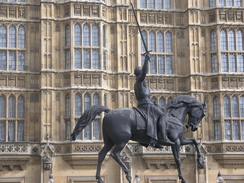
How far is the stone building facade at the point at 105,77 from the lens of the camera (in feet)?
104

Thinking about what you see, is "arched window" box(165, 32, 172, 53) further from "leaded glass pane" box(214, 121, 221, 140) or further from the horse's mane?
the horse's mane

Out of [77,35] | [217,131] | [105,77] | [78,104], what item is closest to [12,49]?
[77,35]

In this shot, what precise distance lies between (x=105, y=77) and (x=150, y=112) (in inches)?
739

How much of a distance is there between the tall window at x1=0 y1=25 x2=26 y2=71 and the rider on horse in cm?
1930

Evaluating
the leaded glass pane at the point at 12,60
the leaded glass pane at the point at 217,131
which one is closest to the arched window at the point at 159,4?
the leaded glass pane at the point at 217,131

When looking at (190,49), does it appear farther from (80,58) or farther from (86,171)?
(86,171)

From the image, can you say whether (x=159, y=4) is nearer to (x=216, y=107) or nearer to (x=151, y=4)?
(x=151, y=4)

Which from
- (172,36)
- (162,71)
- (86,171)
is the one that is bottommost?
(86,171)

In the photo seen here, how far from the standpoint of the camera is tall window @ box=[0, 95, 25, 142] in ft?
104

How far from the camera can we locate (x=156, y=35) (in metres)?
34.2

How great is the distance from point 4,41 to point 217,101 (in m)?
12.5

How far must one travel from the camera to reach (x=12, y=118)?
31953mm

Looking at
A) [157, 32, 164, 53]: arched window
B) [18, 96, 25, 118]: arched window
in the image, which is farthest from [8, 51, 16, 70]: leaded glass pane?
[157, 32, 164, 53]: arched window

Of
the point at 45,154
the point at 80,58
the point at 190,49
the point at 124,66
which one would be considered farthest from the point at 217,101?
the point at 45,154
